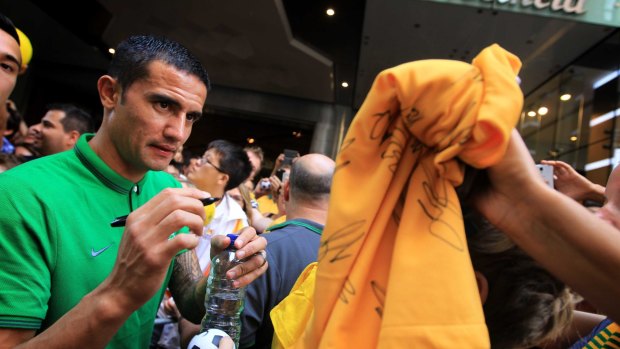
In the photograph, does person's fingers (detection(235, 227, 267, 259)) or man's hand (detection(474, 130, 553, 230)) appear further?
person's fingers (detection(235, 227, 267, 259))

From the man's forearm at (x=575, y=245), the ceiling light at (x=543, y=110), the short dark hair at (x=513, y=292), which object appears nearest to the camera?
the man's forearm at (x=575, y=245)

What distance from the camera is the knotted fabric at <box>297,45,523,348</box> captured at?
653 millimetres

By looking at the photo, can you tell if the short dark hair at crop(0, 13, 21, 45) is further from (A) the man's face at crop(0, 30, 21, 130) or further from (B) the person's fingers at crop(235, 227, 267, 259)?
(B) the person's fingers at crop(235, 227, 267, 259)

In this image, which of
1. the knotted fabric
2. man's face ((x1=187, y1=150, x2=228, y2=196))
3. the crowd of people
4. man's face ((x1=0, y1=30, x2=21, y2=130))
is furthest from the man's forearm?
man's face ((x1=187, y1=150, x2=228, y2=196))

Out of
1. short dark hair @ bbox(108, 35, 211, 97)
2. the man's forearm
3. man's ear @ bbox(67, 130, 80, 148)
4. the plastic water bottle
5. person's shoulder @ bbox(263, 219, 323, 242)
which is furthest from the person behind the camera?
man's ear @ bbox(67, 130, 80, 148)

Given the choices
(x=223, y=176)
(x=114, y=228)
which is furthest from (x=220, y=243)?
(x=223, y=176)

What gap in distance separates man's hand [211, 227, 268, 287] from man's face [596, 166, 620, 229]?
3.80 feet

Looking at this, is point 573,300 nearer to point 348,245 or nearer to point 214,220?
point 348,245

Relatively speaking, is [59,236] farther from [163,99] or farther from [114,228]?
[163,99]

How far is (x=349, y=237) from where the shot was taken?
2.43 ft

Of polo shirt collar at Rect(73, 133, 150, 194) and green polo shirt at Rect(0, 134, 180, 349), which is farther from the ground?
polo shirt collar at Rect(73, 133, 150, 194)
